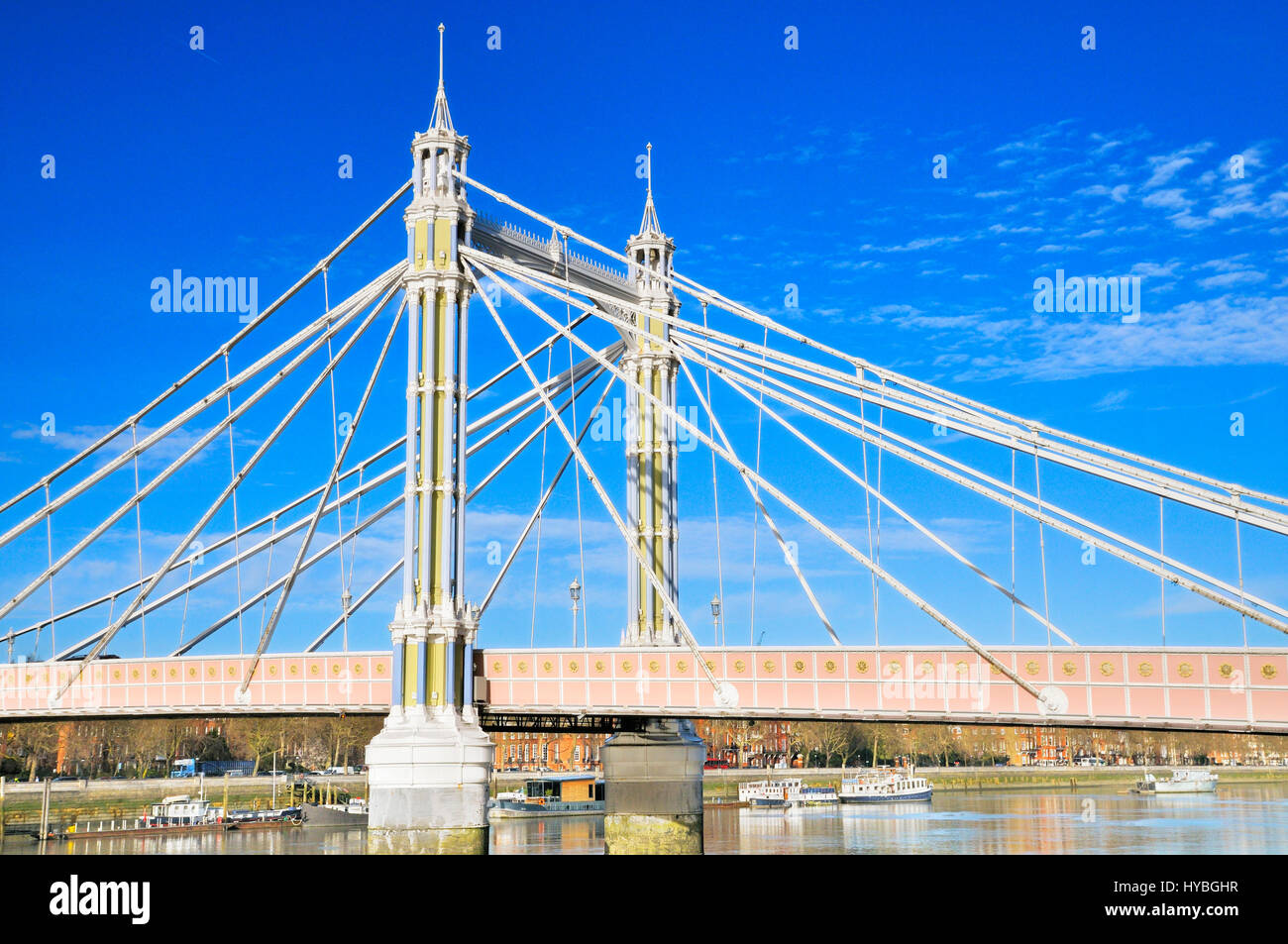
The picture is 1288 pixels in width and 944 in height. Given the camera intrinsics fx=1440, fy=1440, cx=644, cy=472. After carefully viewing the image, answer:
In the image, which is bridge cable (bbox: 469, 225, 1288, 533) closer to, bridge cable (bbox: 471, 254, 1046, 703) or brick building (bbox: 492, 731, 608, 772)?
bridge cable (bbox: 471, 254, 1046, 703)

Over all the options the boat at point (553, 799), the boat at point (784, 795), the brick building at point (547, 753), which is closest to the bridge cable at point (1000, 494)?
the boat at point (553, 799)

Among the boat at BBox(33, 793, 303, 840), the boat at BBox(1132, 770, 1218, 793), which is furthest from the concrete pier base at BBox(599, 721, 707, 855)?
the boat at BBox(1132, 770, 1218, 793)

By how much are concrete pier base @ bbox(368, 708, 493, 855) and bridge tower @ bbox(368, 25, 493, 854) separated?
0.03 metres

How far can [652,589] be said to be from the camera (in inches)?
1773

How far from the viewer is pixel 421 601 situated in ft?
127

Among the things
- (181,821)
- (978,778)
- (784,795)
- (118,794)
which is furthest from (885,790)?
(118,794)

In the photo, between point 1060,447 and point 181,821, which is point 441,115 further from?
point 181,821

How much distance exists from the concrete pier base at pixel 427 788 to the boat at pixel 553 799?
53988 mm

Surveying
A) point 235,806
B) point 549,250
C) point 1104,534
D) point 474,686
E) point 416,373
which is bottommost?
point 235,806
